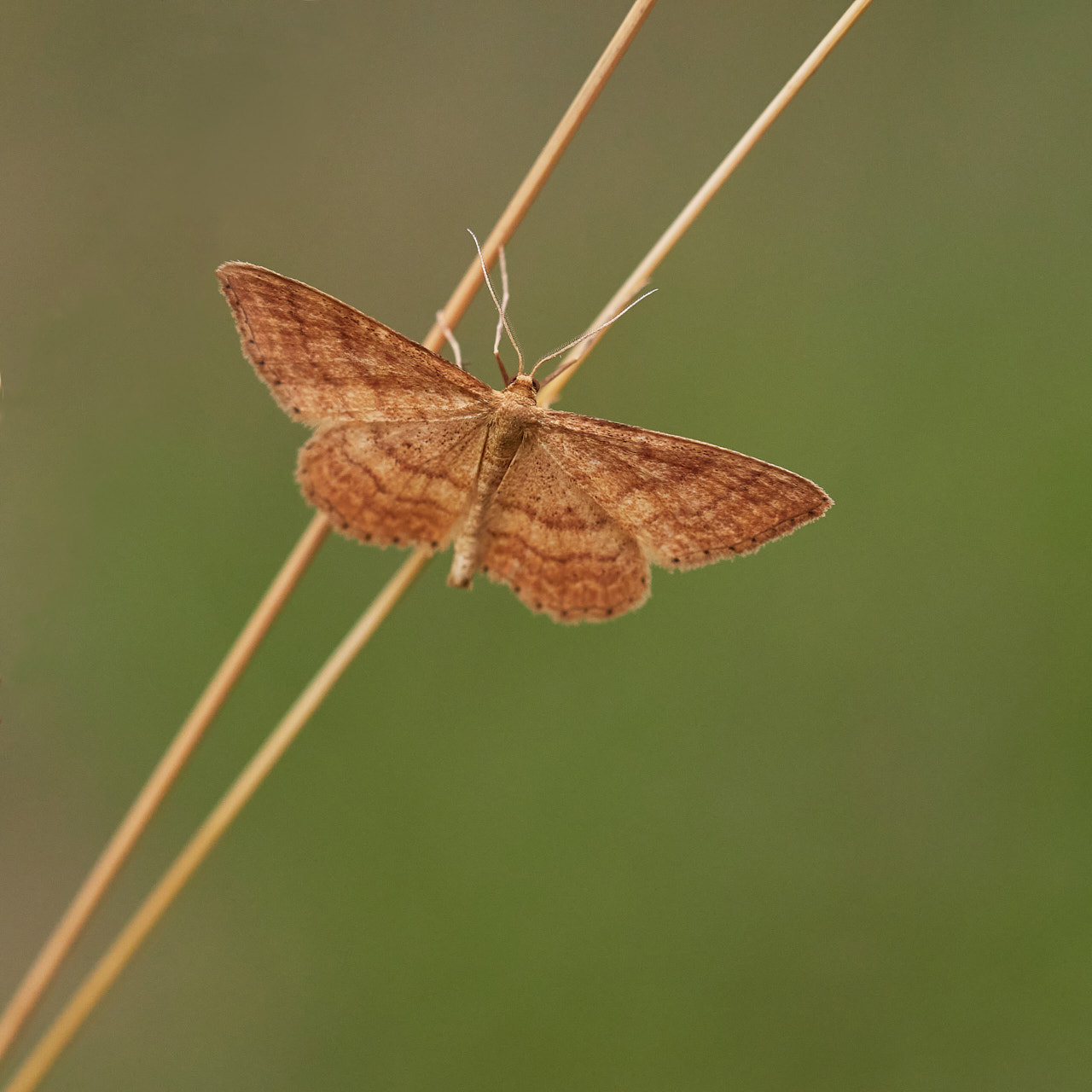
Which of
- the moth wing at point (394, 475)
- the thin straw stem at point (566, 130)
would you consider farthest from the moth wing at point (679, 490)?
the thin straw stem at point (566, 130)

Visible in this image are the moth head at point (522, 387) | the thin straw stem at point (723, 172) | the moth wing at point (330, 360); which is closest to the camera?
the thin straw stem at point (723, 172)

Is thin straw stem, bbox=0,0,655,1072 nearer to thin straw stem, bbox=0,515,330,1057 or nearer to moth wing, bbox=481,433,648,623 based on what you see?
thin straw stem, bbox=0,515,330,1057

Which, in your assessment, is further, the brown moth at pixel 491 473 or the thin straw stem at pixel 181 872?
the brown moth at pixel 491 473

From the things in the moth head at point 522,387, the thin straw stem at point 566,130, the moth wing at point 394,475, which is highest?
the thin straw stem at point 566,130

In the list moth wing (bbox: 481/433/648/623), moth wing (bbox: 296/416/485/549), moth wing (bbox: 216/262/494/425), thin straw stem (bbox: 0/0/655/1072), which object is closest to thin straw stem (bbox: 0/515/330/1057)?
thin straw stem (bbox: 0/0/655/1072)

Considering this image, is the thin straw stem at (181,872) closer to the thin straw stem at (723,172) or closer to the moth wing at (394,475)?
the moth wing at (394,475)

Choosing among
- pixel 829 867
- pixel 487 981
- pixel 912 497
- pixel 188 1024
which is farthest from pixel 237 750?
pixel 912 497

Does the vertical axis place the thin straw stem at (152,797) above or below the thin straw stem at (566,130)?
below

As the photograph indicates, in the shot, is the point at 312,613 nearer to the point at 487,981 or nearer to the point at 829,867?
the point at 487,981

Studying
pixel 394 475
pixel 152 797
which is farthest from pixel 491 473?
pixel 152 797
